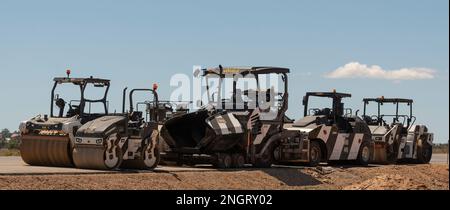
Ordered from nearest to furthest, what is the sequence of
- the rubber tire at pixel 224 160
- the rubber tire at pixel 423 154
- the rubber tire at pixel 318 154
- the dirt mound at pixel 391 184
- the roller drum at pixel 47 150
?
1. the dirt mound at pixel 391 184
2. the roller drum at pixel 47 150
3. the rubber tire at pixel 224 160
4. the rubber tire at pixel 318 154
5. the rubber tire at pixel 423 154

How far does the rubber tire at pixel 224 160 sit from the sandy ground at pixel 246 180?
1.16 meters

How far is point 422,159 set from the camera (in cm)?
4181

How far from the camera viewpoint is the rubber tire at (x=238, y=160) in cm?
3038

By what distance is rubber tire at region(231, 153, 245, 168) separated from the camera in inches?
1196

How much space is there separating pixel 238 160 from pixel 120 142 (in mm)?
5179

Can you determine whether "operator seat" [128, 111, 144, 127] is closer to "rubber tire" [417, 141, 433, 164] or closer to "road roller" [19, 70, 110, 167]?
"road roller" [19, 70, 110, 167]

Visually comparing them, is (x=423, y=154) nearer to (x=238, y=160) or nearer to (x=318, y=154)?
(x=318, y=154)

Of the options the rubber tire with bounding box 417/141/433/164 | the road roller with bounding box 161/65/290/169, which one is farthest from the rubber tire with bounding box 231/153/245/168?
the rubber tire with bounding box 417/141/433/164

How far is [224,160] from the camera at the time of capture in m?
29.9

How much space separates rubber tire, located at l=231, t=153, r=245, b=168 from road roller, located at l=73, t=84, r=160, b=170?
3189 mm

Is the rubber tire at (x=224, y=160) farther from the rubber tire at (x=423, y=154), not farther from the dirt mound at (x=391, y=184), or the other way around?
the rubber tire at (x=423, y=154)

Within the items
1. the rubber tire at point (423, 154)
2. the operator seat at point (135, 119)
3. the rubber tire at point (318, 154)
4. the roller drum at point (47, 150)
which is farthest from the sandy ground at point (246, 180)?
the rubber tire at point (423, 154)
